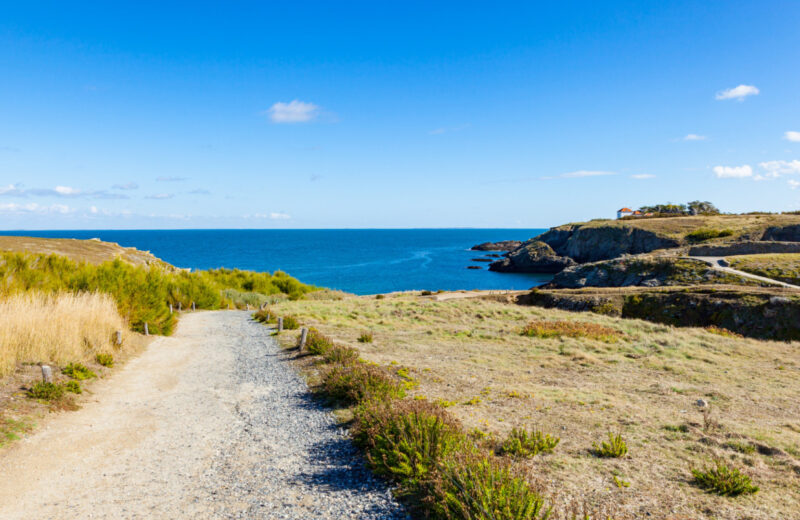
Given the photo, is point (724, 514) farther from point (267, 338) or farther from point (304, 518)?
point (267, 338)

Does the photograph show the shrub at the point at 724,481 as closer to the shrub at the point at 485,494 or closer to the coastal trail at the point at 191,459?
the shrub at the point at 485,494

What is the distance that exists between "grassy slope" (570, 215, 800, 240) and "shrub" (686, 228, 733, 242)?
37.2 inches

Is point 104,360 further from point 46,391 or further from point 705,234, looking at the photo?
point 705,234

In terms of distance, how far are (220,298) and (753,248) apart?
56.4 meters

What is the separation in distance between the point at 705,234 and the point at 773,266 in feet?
98.8

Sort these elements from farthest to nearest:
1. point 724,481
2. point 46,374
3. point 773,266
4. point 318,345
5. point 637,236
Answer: point 637,236
point 773,266
point 318,345
point 46,374
point 724,481

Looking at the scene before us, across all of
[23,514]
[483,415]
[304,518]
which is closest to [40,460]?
[23,514]

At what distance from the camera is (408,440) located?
19.7 ft

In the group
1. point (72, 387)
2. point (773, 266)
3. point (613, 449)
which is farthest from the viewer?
point (773, 266)

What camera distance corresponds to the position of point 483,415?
838 cm

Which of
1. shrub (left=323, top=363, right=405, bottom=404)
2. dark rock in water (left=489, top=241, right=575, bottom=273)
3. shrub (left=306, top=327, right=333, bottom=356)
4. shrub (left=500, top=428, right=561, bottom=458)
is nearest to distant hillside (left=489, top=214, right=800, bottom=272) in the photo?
dark rock in water (left=489, top=241, right=575, bottom=273)

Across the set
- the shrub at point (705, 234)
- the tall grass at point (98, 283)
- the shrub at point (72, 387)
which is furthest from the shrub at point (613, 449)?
the shrub at point (705, 234)

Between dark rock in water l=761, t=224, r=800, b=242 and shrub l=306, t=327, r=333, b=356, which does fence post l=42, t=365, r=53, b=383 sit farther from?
dark rock in water l=761, t=224, r=800, b=242

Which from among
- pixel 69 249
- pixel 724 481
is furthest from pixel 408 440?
pixel 69 249
